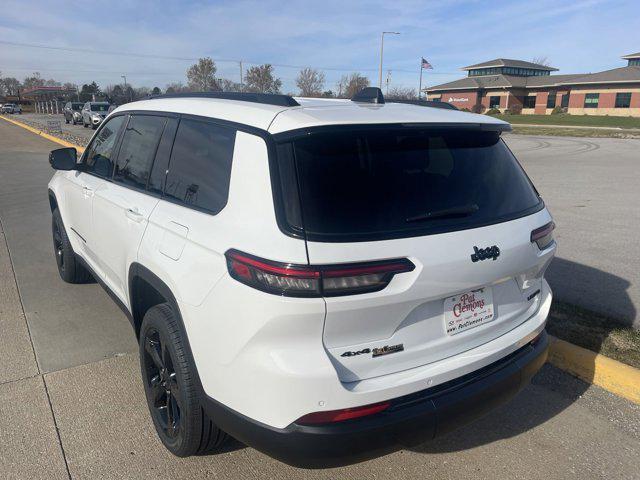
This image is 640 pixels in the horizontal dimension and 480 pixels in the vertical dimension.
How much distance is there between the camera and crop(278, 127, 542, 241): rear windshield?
195 cm

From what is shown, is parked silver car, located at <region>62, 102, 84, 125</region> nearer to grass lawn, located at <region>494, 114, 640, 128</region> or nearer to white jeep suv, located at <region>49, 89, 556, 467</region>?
white jeep suv, located at <region>49, 89, 556, 467</region>

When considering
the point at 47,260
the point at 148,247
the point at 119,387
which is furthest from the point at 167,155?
the point at 47,260

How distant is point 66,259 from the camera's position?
4.71 m

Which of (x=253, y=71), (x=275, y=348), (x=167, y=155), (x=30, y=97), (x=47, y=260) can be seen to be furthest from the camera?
(x=30, y=97)

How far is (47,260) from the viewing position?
18.9 feet

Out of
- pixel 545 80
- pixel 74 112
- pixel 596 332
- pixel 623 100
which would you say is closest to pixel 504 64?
pixel 545 80

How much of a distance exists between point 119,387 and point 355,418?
6.37ft

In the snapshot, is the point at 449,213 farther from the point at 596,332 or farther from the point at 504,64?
the point at 504,64

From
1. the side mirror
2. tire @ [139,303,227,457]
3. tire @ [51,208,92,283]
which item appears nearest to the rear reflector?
tire @ [139,303,227,457]

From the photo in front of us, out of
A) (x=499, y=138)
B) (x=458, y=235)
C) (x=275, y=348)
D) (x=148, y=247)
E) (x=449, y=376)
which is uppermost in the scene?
(x=499, y=138)

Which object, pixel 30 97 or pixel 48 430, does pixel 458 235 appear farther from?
pixel 30 97

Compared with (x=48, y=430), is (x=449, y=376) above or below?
above

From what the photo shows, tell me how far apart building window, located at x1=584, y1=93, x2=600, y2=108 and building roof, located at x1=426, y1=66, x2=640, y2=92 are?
1524mm

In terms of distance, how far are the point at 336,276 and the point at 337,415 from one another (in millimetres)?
549
